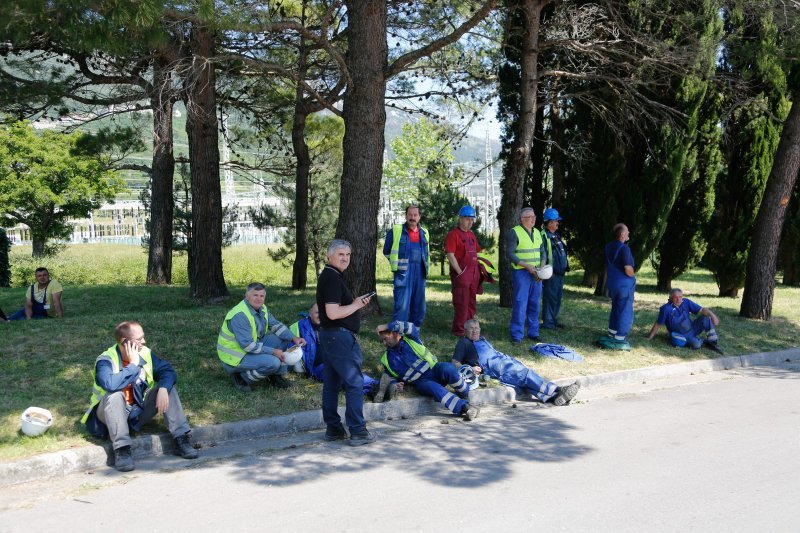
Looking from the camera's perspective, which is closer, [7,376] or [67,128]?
[7,376]

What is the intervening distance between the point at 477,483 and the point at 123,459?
299cm

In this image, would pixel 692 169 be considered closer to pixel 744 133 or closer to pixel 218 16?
pixel 744 133

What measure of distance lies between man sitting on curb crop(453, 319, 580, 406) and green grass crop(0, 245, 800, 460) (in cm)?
102

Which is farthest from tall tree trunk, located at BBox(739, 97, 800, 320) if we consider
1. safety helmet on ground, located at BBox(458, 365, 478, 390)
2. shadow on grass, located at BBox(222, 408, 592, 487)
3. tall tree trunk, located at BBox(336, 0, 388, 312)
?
shadow on grass, located at BBox(222, 408, 592, 487)

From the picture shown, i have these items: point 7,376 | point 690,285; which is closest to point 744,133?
point 690,285

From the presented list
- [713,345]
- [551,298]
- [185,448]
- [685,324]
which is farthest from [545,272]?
[185,448]

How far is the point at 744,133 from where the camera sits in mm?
17516

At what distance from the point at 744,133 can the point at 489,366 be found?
11627 millimetres

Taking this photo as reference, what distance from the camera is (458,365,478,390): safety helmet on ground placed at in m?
8.81

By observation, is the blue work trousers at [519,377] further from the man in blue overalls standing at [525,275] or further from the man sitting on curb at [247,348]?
the man sitting on curb at [247,348]

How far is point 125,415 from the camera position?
260 inches

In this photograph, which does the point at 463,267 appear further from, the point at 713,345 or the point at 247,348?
the point at 713,345

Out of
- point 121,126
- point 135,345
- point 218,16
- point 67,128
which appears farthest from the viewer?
point 121,126

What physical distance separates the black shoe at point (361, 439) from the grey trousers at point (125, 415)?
151 cm
